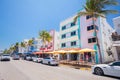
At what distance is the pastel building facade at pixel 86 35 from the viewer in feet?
96.4

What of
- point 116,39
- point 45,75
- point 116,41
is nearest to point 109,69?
point 45,75

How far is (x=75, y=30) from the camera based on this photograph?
117ft

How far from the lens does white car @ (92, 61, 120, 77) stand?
1188 cm

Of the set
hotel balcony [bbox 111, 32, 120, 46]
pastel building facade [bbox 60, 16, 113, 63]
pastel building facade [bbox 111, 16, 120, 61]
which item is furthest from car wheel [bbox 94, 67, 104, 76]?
pastel building facade [bbox 60, 16, 113, 63]

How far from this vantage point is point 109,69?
12469 millimetres

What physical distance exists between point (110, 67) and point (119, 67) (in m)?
0.86

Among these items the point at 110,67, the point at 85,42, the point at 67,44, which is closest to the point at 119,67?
the point at 110,67

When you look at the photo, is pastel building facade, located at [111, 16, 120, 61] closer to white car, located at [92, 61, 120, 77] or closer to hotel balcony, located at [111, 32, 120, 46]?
hotel balcony, located at [111, 32, 120, 46]

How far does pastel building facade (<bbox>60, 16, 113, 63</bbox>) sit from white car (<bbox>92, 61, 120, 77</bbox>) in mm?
15466

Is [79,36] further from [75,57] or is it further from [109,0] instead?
[109,0]

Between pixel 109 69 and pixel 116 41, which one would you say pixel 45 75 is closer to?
pixel 109 69

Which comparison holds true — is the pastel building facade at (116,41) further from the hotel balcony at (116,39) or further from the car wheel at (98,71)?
the car wheel at (98,71)

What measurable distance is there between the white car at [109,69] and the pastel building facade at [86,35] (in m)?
15.5

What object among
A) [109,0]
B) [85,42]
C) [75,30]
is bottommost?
[85,42]
